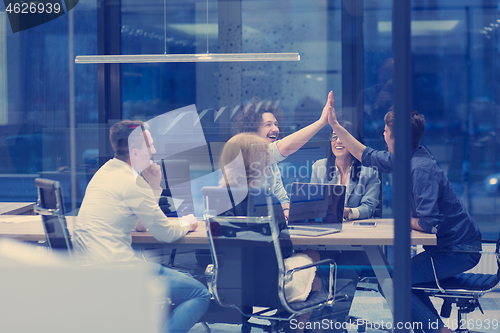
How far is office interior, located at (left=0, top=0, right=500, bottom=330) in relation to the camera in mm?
4621

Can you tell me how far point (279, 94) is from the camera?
4.86 meters

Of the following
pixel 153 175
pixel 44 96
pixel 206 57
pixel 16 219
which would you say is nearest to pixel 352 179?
pixel 153 175

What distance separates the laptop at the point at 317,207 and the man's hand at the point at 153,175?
90 cm

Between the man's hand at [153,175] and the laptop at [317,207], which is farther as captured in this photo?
the man's hand at [153,175]

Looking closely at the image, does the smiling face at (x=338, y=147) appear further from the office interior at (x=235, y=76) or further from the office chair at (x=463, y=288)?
the office chair at (x=463, y=288)

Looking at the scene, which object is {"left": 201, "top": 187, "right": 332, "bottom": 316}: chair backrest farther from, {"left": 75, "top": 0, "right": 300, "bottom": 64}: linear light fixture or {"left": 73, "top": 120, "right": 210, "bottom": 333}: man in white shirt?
{"left": 75, "top": 0, "right": 300, "bottom": 64}: linear light fixture

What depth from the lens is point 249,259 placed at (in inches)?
99.3

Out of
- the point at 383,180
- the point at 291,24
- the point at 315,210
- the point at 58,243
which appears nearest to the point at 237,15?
the point at 291,24

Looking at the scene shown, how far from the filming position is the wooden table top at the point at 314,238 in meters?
2.69

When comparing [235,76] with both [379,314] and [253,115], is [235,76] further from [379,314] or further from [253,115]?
[379,314]

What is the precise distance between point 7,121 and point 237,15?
2603 millimetres

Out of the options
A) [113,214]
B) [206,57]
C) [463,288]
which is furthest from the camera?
[206,57]

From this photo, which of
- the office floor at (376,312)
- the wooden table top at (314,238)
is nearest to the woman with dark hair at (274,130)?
the wooden table top at (314,238)

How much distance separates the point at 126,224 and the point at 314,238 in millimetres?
1057
